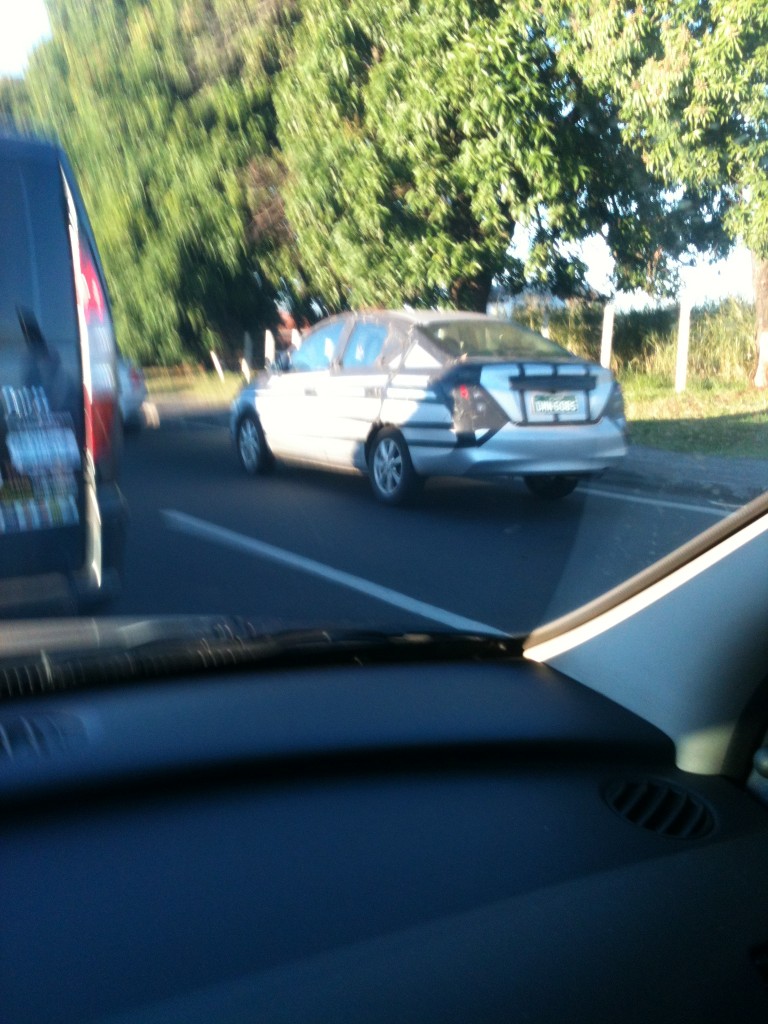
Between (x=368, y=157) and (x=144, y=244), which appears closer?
(x=368, y=157)

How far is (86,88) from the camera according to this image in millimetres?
27062

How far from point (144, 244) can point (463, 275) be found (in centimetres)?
1138

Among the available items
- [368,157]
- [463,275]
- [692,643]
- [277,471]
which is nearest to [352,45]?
[368,157]

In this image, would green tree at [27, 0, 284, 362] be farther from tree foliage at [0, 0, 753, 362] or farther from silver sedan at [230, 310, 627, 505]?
silver sedan at [230, 310, 627, 505]

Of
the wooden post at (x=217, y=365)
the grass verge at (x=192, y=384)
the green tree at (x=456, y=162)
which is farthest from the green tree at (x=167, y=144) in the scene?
the green tree at (x=456, y=162)

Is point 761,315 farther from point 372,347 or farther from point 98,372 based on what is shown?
point 98,372

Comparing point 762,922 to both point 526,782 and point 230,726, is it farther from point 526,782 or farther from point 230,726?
point 230,726

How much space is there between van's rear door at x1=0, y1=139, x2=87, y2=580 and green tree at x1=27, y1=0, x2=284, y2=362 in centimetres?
1966

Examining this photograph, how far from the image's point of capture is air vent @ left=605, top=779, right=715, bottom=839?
7.77ft

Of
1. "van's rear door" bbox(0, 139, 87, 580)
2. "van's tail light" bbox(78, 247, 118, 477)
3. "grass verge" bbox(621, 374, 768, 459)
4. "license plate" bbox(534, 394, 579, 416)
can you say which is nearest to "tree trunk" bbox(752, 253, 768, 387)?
"grass verge" bbox(621, 374, 768, 459)

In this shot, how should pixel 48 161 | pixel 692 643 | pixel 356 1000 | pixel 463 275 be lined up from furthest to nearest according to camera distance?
pixel 463 275 < pixel 48 161 < pixel 692 643 < pixel 356 1000

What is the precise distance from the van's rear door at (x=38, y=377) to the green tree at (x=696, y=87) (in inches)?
302

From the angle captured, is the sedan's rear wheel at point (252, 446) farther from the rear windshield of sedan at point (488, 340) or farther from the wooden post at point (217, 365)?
the wooden post at point (217, 365)

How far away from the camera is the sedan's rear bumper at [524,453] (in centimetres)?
962
